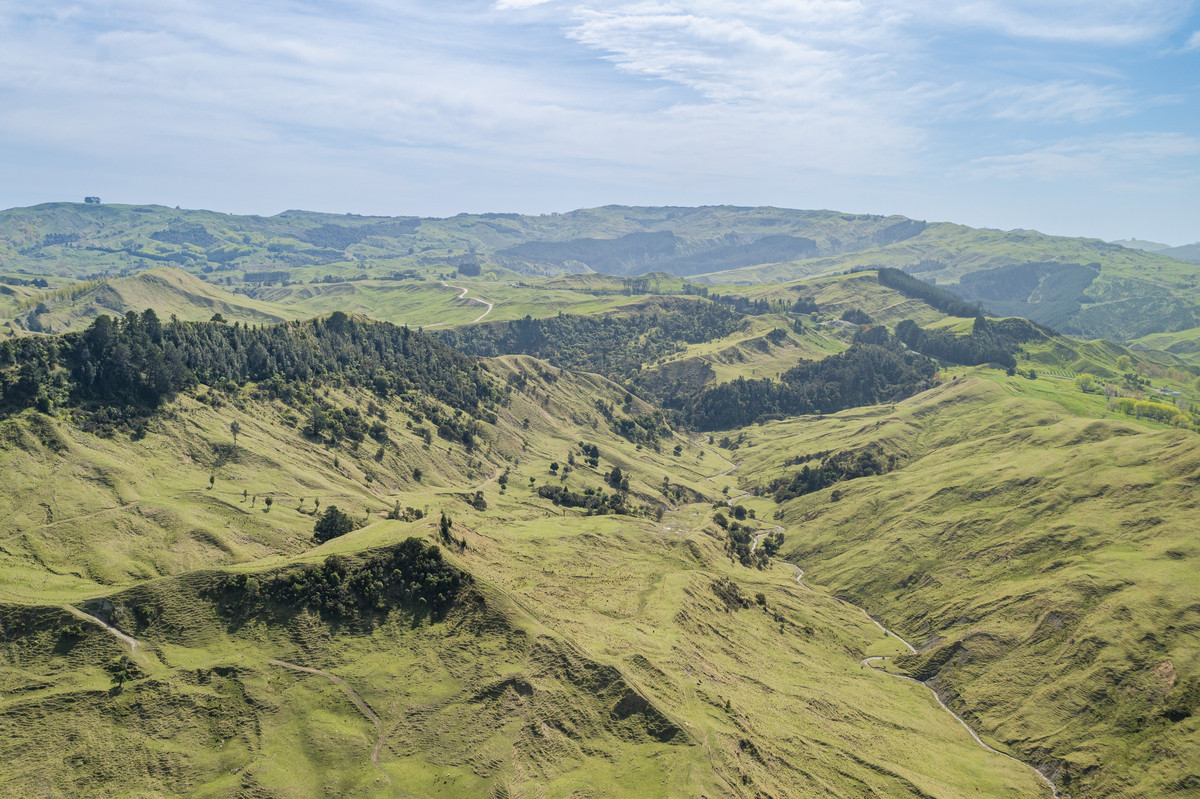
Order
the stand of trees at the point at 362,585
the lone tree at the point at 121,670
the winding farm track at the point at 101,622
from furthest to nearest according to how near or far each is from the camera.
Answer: the stand of trees at the point at 362,585
the winding farm track at the point at 101,622
the lone tree at the point at 121,670

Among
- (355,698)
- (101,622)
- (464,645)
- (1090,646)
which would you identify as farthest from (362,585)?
(1090,646)

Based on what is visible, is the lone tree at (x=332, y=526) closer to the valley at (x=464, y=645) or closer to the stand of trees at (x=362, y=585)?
the valley at (x=464, y=645)

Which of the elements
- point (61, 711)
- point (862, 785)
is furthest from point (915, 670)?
point (61, 711)

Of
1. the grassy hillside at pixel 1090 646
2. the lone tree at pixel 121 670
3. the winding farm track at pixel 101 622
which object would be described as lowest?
the grassy hillside at pixel 1090 646

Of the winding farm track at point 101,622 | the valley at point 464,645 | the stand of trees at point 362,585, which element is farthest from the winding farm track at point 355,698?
the winding farm track at point 101,622

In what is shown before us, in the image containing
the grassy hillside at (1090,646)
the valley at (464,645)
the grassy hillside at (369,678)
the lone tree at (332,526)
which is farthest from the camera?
the lone tree at (332,526)

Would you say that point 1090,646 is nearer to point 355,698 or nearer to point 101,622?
point 355,698

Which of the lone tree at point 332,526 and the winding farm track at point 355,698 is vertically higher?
the lone tree at point 332,526

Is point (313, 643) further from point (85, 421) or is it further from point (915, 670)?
point (915, 670)
